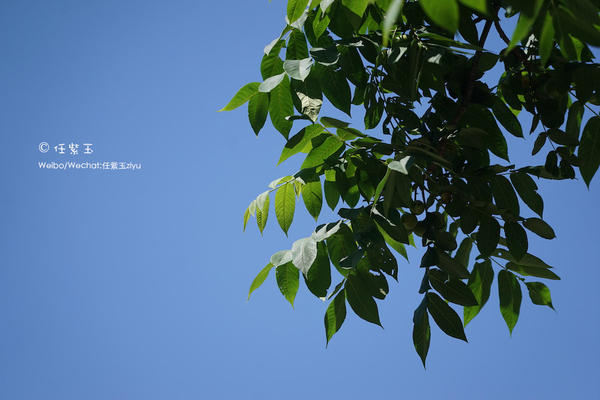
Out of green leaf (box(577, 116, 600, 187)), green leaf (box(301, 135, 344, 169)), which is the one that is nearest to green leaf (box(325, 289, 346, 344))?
green leaf (box(301, 135, 344, 169))

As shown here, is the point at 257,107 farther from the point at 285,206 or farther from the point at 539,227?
the point at 539,227

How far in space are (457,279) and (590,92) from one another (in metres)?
0.19

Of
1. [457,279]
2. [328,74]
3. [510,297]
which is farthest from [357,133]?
[510,297]

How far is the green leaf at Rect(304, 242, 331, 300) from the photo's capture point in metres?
0.56

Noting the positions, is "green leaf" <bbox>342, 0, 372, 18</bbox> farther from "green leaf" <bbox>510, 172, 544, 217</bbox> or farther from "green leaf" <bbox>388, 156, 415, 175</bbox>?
"green leaf" <bbox>510, 172, 544, 217</bbox>

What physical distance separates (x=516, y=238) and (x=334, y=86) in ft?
0.74

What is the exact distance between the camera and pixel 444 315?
1.69 feet

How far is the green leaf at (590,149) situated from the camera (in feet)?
1.66

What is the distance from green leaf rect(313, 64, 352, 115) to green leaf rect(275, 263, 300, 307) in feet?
0.56

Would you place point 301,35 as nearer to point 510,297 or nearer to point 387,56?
point 387,56

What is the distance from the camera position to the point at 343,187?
572 millimetres

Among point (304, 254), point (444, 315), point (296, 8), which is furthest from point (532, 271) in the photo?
point (296, 8)

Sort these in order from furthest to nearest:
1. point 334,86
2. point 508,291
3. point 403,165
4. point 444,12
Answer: point 508,291 → point 334,86 → point 403,165 → point 444,12

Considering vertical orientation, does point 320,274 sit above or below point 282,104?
below
